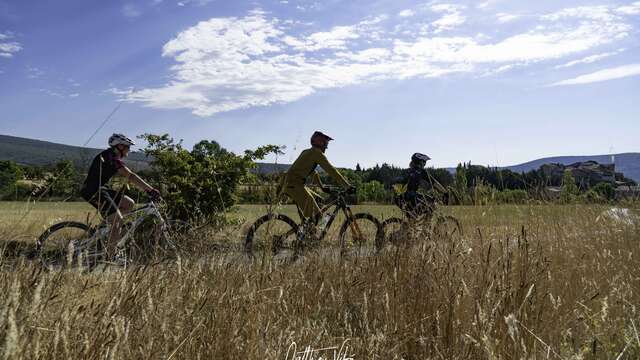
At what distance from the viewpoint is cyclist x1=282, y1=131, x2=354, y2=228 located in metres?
8.24

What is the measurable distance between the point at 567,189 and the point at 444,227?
4.42 metres

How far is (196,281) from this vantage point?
9.97ft

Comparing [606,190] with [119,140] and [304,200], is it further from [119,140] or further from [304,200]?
[119,140]

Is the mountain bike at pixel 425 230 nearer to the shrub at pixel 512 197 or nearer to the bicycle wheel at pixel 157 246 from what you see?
the shrub at pixel 512 197

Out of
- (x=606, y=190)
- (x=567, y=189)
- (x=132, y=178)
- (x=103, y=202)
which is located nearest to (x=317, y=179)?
(x=132, y=178)

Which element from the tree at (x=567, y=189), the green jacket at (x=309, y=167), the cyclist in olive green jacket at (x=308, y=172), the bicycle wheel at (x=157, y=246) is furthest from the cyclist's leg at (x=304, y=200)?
the tree at (x=567, y=189)

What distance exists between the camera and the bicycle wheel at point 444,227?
393cm

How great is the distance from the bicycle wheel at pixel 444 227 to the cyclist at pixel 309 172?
3.86 meters

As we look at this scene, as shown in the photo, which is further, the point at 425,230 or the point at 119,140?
the point at 119,140

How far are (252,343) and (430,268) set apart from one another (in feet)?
4.55

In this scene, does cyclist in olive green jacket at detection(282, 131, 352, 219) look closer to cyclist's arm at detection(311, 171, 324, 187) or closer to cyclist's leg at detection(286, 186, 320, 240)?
cyclist's leg at detection(286, 186, 320, 240)

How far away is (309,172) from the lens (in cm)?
835

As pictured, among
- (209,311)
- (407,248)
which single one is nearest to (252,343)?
(209,311)

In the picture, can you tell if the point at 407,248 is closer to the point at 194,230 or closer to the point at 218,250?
the point at 218,250
